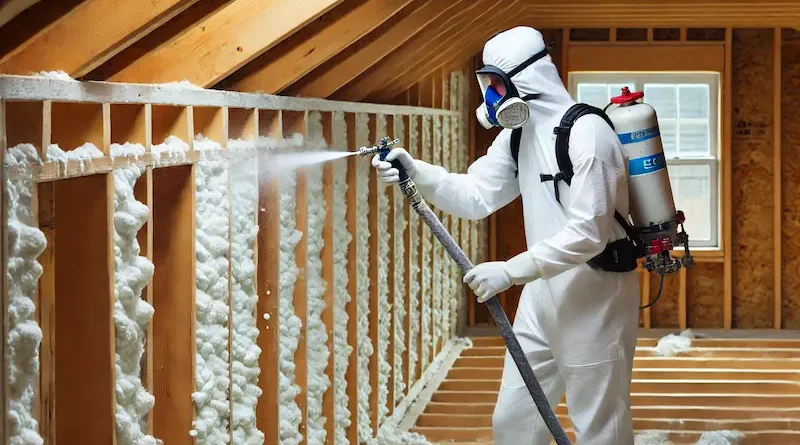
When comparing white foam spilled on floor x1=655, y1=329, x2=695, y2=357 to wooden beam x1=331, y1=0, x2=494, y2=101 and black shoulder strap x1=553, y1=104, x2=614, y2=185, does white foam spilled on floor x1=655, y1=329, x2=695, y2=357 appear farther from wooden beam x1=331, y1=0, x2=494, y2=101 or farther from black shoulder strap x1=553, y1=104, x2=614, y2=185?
black shoulder strap x1=553, y1=104, x2=614, y2=185

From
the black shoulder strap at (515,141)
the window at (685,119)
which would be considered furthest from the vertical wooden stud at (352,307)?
the window at (685,119)

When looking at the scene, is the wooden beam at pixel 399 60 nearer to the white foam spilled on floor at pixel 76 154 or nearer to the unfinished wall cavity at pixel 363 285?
the unfinished wall cavity at pixel 363 285

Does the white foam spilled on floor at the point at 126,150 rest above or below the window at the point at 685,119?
below

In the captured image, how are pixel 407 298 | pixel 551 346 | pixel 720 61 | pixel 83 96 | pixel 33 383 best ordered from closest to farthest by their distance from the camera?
1. pixel 33 383
2. pixel 83 96
3. pixel 551 346
4. pixel 407 298
5. pixel 720 61

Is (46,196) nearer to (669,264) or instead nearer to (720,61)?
(669,264)

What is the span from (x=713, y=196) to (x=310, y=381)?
4540 mm

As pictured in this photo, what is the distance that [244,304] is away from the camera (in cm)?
328

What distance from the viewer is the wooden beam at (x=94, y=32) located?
2174 millimetres

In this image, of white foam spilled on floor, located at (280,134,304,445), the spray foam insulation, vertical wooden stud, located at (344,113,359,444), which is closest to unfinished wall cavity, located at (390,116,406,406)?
the spray foam insulation

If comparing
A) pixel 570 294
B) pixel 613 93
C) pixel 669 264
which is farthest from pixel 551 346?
pixel 613 93

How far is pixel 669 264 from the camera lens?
3.50 m

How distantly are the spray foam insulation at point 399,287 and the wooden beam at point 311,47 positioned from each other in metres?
1.75

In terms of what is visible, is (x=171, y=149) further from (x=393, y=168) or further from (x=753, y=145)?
(x=753, y=145)

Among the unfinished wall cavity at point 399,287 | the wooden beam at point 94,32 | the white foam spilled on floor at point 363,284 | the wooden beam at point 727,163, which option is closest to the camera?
the wooden beam at point 94,32
